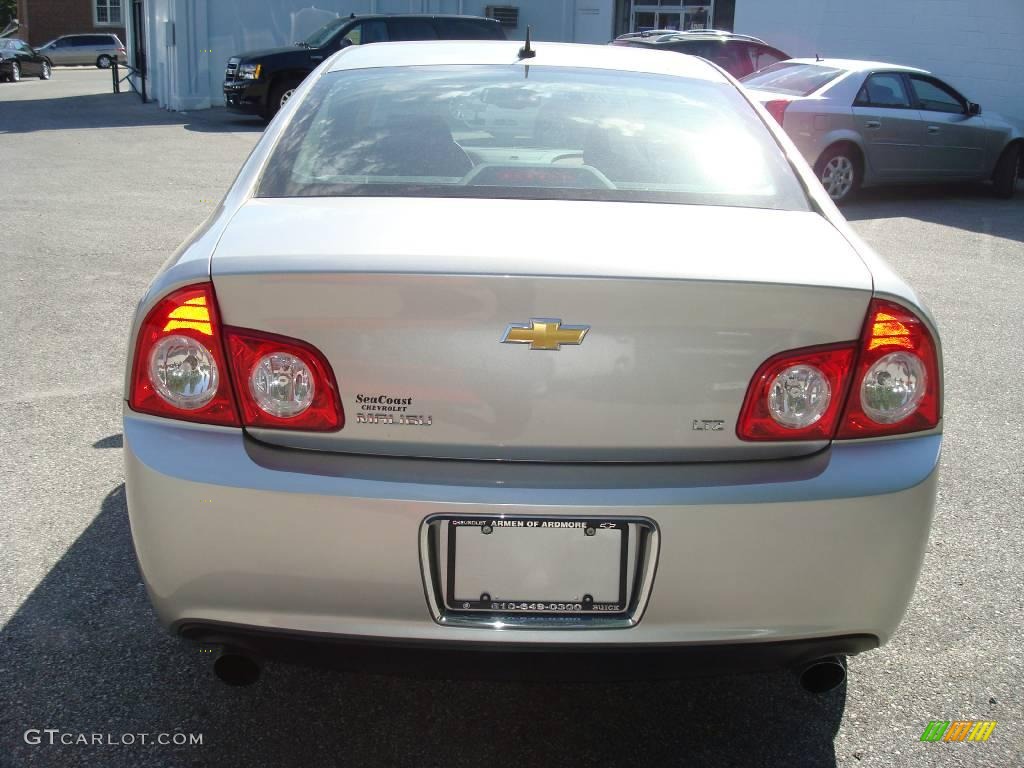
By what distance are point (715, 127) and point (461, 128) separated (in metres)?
0.71

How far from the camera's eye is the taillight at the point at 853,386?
2230 millimetres

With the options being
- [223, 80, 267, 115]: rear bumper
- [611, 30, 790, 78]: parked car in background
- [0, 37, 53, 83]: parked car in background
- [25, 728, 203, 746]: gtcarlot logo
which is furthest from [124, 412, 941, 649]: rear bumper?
[0, 37, 53, 83]: parked car in background

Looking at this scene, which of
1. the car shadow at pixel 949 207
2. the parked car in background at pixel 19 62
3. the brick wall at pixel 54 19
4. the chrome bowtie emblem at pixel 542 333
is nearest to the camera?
the chrome bowtie emblem at pixel 542 333

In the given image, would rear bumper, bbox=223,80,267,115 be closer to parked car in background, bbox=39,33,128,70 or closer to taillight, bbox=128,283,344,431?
taillight, bbox=128,283,344,431

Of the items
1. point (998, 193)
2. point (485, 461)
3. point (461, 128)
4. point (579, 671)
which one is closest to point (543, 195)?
point (461, 128)

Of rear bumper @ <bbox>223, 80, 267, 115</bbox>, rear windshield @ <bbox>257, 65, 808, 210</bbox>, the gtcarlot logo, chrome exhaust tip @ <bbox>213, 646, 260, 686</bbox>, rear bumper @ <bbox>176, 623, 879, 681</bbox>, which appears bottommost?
rear bumper @ <bbox>223, 80, 267, 115</bbox>

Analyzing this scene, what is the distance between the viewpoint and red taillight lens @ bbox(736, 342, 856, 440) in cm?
222

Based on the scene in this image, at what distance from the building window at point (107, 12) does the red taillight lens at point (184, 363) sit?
186 feet

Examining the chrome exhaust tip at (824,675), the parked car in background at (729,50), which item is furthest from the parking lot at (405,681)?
the parked car in background at (729,50)

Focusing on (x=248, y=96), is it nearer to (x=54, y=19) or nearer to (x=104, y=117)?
(x=104, y=117)

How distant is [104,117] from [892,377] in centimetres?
2036

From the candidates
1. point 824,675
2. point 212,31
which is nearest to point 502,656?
point 824,675

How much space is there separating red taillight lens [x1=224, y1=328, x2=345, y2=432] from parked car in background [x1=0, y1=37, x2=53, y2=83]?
3704 centimetres

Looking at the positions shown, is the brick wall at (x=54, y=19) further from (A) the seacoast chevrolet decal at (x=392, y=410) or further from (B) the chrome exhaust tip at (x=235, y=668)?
(A) the seacoast chevrolet decal at (x=392, y=410)
